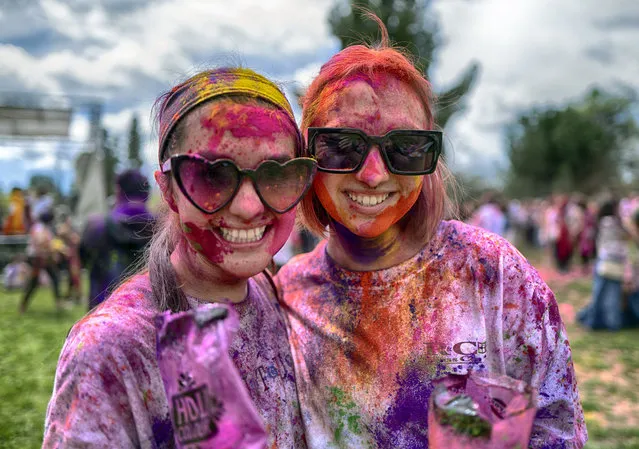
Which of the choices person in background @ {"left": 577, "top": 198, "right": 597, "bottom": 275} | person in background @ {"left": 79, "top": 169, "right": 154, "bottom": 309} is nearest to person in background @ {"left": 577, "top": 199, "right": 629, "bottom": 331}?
person in background @ {"left": 577, "top": 198, "right": 597, "bottom": 275}

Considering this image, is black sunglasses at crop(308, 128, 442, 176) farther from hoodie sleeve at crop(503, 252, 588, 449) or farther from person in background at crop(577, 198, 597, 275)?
person in background at crop(577, 198, 597, 275)

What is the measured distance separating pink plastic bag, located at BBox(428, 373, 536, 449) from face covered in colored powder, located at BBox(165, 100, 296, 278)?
22.1 inches

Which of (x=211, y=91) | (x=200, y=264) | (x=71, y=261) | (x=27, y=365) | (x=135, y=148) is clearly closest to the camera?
(x=211, y=91)

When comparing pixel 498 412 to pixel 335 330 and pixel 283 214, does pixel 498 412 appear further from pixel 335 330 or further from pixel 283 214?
pixel 283 214

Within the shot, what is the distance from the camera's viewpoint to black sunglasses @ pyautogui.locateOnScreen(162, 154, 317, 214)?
1.23 metres

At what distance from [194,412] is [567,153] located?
4511 centimetres

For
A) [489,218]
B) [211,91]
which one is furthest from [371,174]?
[489,218]

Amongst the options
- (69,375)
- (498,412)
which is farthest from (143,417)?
Answer: (498,412)

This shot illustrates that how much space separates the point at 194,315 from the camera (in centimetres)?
96

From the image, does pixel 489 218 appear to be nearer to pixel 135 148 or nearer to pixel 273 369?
pixel 135 148

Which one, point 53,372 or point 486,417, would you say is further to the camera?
point 53,372

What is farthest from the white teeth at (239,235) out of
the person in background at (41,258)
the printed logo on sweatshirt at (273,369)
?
the person in background at (41,258)

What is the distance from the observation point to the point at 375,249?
1.66 meters

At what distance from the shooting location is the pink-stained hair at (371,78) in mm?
1568
